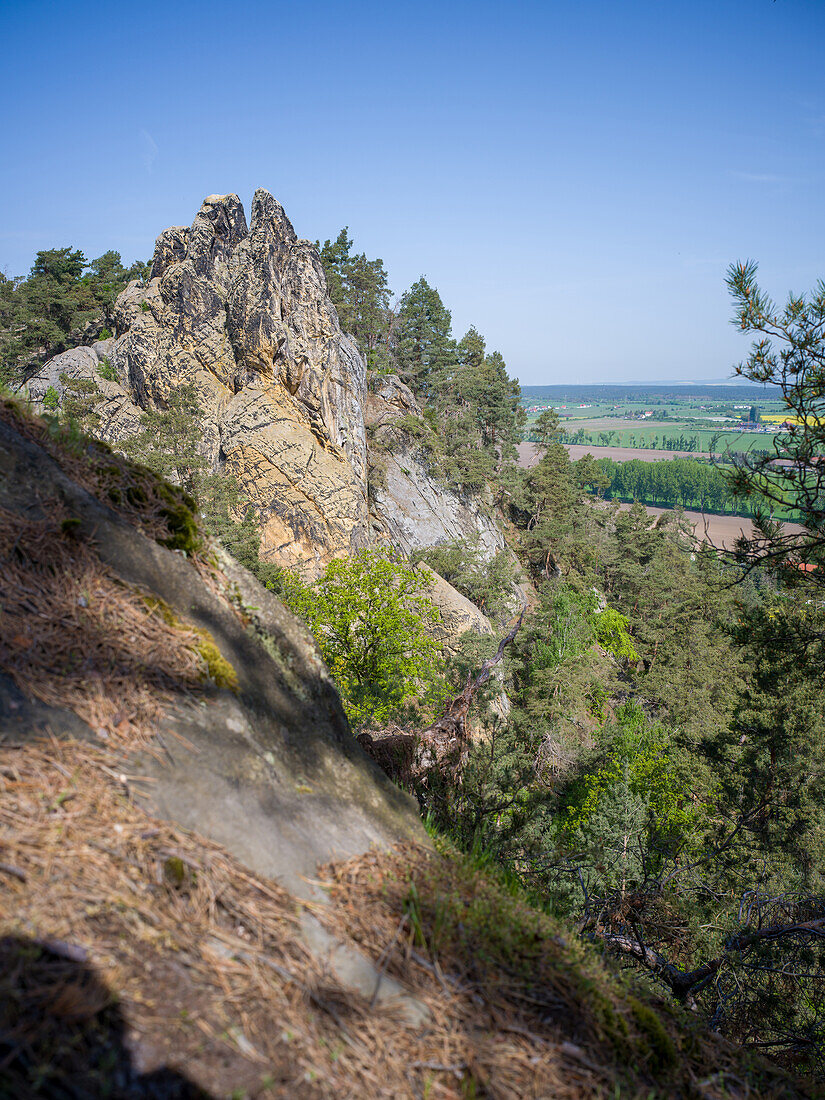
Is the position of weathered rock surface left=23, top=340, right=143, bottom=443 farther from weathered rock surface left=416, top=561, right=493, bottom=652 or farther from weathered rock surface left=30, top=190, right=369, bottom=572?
weathered rock surface left=416, top=561, right=493, bottom=652

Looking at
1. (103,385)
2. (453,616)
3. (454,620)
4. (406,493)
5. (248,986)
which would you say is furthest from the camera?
(406,493)

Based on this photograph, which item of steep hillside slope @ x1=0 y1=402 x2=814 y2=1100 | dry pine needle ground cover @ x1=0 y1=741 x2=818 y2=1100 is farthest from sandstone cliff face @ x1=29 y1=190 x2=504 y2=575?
dry pine needle ground cover @ x1=0 y1=741 x2=818 y2=1100

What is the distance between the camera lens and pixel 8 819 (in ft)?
6.46

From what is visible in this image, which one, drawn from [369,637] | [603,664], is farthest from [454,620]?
[369,637]

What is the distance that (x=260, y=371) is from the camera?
2884 centimetres

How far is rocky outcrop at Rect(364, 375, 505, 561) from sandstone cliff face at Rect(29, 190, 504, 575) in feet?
9.28

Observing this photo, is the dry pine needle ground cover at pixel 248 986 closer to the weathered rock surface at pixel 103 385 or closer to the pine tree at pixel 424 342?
the weathered rock surface at pixel 103 385

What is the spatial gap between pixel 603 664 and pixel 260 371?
24.0m

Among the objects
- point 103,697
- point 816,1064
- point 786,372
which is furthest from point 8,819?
point 786,372

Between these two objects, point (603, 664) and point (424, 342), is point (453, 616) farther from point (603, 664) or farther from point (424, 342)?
point (424, 342)

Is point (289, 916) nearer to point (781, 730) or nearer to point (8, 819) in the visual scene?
point (8, 819)

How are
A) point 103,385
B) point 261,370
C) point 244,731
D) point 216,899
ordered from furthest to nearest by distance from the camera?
point 103,385 → point 261,370 → point 244,731 → point 216,899

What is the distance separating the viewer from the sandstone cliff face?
27.7m

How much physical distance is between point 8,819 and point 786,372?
7096 mm
